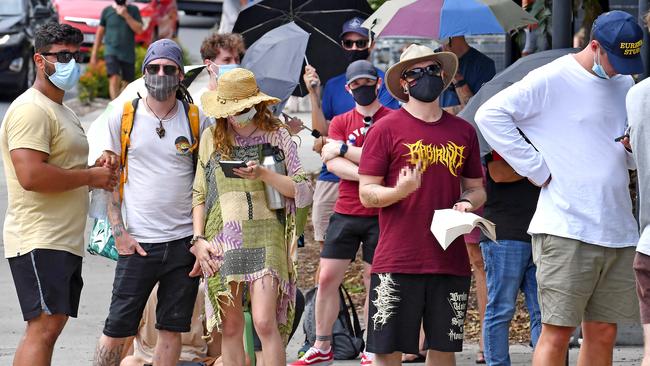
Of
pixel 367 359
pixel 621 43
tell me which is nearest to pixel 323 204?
pixel 367 359

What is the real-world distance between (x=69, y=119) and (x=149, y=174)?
49 centimetres

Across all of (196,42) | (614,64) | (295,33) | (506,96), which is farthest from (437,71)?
(196,42)

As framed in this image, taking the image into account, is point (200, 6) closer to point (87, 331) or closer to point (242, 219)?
point (87, 331)

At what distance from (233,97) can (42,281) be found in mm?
1279

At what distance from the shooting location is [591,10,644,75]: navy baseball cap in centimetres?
578

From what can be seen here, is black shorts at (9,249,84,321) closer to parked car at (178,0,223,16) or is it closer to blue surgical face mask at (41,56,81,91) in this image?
blue surgical face mask at (41,56,81,91)

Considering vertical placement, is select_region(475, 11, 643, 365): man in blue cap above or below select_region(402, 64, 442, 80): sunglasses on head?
below

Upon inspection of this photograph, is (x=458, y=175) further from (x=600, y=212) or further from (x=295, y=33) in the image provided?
(x=295, y=33)

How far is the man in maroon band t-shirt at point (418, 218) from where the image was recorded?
240 inches

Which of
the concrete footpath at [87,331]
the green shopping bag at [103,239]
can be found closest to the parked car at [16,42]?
the concrete footpath at [87,331]

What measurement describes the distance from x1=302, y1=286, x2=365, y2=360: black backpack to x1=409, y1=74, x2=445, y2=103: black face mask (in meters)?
2.29

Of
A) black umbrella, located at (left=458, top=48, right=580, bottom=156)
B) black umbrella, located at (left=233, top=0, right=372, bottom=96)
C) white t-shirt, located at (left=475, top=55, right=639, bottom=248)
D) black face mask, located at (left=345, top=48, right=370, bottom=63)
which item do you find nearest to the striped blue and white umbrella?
black face mask, located at (left=345, top=48, right=370, bottom=63)

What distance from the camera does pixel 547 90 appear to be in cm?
599

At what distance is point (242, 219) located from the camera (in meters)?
6.52
